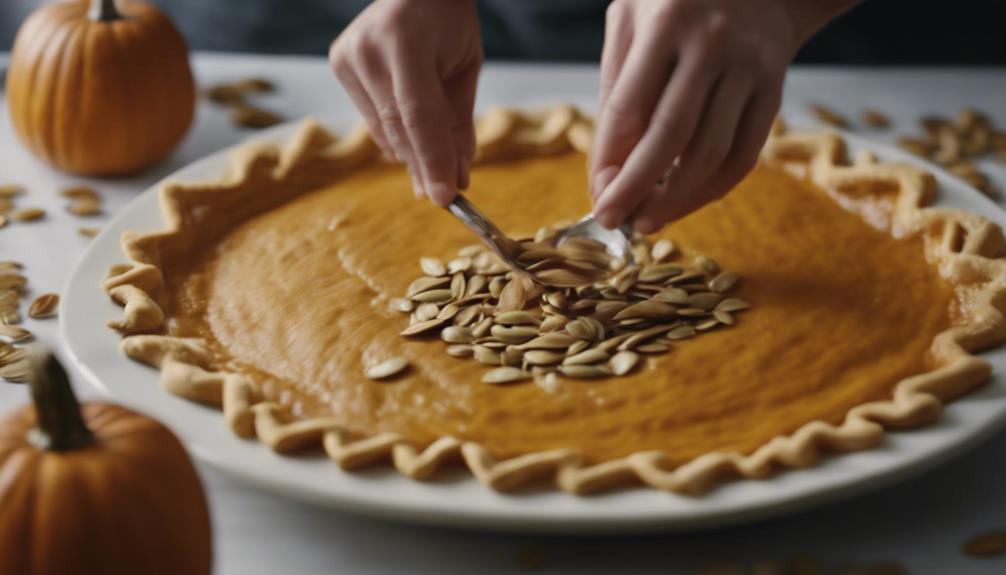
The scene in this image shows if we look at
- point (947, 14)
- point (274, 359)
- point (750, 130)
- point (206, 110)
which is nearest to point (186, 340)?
point (274, 359)

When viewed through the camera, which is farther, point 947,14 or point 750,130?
point 947,14

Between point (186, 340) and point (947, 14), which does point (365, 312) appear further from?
point (947, 14)

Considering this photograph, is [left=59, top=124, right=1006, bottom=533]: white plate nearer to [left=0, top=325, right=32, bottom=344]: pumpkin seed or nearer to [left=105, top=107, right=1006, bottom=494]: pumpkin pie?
[left=105, top=107, right=1006, bottom=494]: pumpkin pie

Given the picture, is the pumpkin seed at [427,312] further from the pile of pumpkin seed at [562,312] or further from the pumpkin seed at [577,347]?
the pumpkin seed at [577,347]

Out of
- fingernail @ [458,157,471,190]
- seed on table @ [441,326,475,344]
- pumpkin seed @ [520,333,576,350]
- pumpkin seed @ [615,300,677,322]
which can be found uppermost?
fingernail @ [458,157,471,190]

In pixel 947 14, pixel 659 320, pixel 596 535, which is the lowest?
pixel 596 535

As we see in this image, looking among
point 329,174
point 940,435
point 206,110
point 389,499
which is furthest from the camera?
point 206,110

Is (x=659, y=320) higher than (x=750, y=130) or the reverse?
the reverse

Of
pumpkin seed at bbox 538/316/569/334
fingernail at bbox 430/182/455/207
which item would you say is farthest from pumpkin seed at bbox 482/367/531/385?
fingernail at bbox 430/182/455/207

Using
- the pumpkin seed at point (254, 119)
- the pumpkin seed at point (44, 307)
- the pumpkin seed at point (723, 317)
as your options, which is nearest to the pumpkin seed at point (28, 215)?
the pumpkin seed at point (44, 307)
